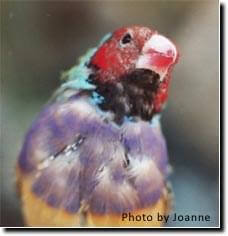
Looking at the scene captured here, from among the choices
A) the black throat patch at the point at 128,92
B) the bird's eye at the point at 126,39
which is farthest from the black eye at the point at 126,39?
the black throat patch at the point at 128,92

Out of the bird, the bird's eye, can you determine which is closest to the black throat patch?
the bird

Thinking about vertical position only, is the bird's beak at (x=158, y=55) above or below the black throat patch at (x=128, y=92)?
above

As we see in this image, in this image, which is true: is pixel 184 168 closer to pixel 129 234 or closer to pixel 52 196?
pixel 129 234

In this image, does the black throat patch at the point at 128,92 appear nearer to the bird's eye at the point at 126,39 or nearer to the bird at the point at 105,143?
the bird at the point at 105,143

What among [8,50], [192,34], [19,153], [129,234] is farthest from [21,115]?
[192,34]

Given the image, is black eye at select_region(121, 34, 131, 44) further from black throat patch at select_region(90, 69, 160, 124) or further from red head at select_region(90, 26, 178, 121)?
black throat patch at select_region(90, 69, 160, 124)

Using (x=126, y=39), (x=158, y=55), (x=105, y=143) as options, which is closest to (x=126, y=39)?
(x=126, y=39)
